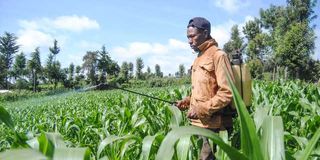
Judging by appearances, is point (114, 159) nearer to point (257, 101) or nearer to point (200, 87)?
point (200, 87)

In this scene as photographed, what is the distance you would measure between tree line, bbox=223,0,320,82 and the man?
91.6 feet

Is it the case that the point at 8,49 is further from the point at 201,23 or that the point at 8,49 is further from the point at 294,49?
the point at 201,23

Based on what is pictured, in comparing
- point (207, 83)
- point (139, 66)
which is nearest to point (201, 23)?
point (207, 83)

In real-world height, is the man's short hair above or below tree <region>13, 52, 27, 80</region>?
below

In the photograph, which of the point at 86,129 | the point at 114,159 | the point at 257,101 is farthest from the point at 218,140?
the point at 257,101

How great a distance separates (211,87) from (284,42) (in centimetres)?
3610

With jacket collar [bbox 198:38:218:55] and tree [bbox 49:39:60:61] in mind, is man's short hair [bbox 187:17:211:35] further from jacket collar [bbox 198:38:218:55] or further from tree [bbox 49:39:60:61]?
tree [bbox 49:39:60:61]

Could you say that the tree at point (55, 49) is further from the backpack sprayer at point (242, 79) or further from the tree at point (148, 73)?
the backpack sprayer at point (242, 79)

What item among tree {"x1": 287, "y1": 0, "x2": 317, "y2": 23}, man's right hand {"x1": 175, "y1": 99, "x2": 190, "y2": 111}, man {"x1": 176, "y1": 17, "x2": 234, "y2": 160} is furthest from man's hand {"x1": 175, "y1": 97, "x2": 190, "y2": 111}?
tree {"x1": 287, "y1": 0, "x2": 317, "y2": 23}

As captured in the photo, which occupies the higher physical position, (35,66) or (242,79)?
(35,66)

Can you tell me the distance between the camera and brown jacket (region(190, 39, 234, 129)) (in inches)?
118

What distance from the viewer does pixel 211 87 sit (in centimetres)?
313

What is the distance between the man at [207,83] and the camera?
2.99 metres

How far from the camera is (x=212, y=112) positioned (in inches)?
120
